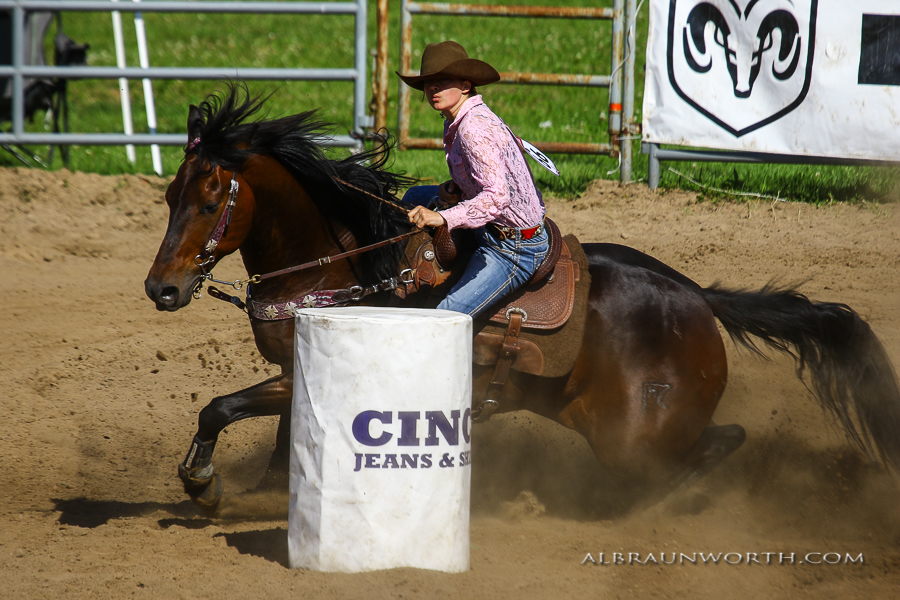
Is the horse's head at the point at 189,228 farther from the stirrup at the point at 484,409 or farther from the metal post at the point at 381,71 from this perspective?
the metal post at the point at 381,71

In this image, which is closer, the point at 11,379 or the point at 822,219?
the point at 11,379

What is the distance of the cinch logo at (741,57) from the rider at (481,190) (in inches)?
164

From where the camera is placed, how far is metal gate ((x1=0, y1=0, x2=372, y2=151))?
7.92 m

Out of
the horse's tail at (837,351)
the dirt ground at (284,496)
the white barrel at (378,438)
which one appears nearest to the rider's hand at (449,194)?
the white barrel at (378,438)

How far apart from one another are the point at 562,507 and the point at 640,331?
1.25m

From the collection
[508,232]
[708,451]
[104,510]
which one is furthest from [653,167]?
[104,510]

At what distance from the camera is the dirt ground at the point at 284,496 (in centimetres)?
331

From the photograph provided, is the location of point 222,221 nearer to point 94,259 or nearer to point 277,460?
point 277,460

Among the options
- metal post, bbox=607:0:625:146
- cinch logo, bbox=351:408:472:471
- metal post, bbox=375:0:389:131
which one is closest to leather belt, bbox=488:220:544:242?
cinch logo, bbox=351:408:472:471

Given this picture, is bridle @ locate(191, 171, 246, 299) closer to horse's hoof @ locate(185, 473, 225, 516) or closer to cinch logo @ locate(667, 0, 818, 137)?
horse's hoof @ locate(185, 473, 225, 516)

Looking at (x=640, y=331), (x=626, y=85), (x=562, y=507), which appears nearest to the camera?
(x=640, y=331)

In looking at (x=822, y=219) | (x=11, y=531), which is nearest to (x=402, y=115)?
(x=822, y=219)

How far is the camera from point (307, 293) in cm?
386

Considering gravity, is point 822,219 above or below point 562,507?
above
